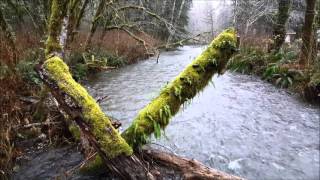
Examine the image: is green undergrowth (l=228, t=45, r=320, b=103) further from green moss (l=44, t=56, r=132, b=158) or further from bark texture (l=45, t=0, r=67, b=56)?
green moss (l=44, t=56, r=132, b=158)

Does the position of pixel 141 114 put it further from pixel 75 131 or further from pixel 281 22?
pixel 281 22

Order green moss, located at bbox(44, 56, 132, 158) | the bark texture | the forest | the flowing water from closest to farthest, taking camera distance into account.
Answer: green moss, located at bbox(44, 56, 132, 158) → the forest → the flowing water → the bark texture

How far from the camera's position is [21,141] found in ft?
17.3

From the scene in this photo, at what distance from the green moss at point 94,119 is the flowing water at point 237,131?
1.08m

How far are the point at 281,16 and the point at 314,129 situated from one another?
8550mm

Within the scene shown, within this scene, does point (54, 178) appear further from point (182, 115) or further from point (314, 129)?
point (314, 129)

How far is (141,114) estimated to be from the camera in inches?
161

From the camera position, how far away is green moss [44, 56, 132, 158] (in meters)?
3.62

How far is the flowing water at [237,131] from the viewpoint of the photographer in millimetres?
5023

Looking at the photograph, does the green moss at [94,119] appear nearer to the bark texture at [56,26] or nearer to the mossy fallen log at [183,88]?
the mossy fallen log at [183,88]

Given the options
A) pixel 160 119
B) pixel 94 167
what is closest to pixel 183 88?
pixel 160 119

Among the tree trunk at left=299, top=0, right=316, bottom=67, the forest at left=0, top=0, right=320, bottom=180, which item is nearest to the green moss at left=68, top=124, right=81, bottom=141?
the forest at left=0, top=0, right=320, bottom=180

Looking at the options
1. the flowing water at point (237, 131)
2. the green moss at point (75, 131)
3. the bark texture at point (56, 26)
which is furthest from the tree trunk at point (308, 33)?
the green moss at point (75, 131)

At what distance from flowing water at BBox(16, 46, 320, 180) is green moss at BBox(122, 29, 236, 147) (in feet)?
2.40
